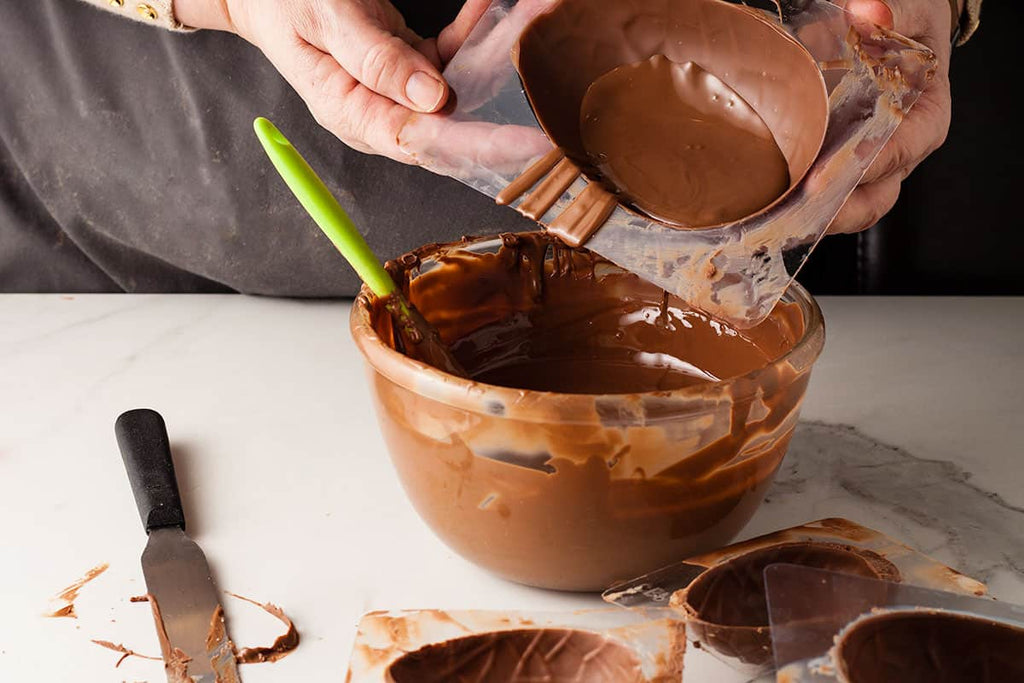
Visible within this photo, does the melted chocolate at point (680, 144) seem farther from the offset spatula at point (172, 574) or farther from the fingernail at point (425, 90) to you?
the offset spatula at point (172, 574)

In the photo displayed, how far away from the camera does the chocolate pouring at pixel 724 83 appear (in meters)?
0.81

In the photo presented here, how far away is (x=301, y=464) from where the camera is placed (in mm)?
1006

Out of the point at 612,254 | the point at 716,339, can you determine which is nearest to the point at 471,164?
the point at 612,254

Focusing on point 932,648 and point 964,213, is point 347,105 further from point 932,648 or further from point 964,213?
point 964,213

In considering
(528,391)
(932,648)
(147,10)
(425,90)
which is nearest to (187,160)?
(147,10)

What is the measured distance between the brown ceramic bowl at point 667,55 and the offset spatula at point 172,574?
41 cm

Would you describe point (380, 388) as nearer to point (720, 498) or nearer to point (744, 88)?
point (720, 498)

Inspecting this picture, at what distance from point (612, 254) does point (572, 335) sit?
192 millimetres

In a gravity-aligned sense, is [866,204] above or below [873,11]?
below

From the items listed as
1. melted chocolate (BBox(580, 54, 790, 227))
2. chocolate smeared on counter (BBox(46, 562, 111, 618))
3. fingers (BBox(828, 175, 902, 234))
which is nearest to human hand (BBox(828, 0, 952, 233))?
fingers (BBox(828, 175, 902, 234))

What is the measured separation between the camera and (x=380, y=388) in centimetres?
80

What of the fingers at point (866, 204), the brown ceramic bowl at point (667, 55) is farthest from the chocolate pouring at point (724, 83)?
the fingers at point (866, 204)

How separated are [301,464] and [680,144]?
0.42m

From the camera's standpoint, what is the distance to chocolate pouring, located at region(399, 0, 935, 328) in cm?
81
